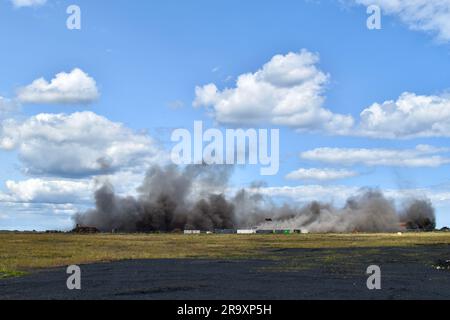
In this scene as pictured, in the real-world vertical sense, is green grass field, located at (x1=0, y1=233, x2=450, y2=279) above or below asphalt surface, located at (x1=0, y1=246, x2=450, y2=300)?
below

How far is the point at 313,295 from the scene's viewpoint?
102 feet

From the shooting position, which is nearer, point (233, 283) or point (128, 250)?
point (233, 283)

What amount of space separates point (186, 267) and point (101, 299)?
22094mm

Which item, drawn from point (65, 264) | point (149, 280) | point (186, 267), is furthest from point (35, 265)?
point (149, 280)

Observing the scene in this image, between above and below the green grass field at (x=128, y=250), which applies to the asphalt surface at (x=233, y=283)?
above

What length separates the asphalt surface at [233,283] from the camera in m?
31.6

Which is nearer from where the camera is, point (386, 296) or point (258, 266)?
point (386, 296)

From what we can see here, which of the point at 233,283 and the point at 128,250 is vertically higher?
the point at 233,283

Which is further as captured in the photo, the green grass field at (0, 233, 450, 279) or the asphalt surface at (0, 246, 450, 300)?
the green grass field at (0, 233, 450, 279)

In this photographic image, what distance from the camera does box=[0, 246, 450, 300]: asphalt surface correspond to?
31605 millimetres

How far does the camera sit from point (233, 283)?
37.3 meters
